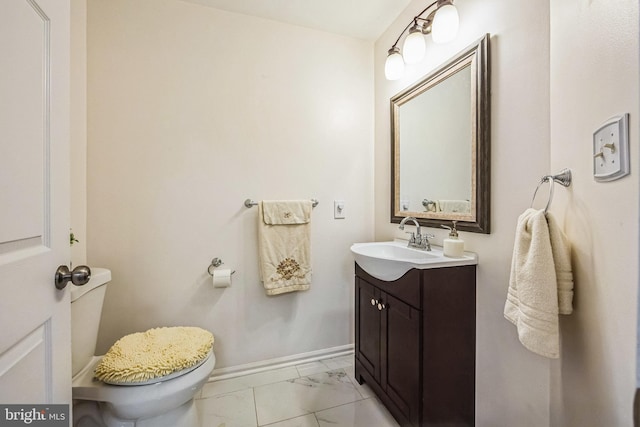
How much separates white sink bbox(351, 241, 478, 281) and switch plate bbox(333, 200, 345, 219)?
15.3 inches

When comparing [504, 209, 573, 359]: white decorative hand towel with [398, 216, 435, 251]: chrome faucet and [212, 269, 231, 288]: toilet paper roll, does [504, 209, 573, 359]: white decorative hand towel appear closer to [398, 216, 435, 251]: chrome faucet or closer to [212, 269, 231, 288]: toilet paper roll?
[398, 216, 435, 251]: chrome faucet

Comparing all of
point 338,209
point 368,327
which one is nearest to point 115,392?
point 368,327

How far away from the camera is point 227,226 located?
1.59m

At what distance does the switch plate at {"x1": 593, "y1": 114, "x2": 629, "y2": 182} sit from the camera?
0.53m

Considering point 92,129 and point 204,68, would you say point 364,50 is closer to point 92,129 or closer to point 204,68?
point 204,68

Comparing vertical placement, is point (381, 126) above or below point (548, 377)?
above

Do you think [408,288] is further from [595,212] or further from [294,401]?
[294,401]

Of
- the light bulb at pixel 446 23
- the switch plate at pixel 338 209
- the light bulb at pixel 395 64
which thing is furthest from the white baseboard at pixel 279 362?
the light bulb at pixel 446 23

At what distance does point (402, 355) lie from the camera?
1147mm

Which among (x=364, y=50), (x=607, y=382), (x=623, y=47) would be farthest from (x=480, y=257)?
(x=364, y=50)

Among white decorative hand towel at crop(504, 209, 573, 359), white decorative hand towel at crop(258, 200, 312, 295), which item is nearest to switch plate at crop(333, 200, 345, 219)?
white decorative hand towel at crop(258, 200, 312, 295)

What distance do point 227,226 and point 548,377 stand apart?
63.3 inches

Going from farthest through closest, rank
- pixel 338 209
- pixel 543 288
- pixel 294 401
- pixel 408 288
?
1. pixel 338 209
2. pixel 294 401
3. pixel 408 288
4. pixel 543 288

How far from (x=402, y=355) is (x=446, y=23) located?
1.51 m
